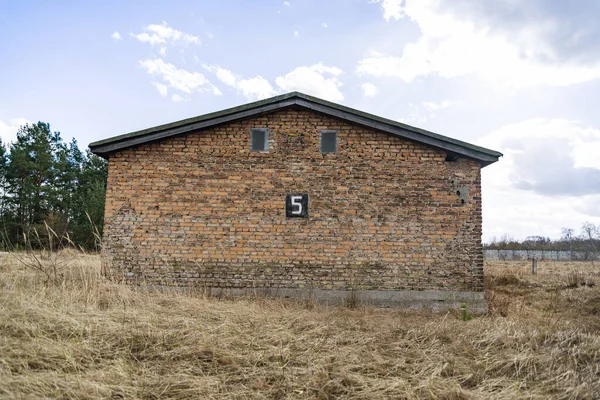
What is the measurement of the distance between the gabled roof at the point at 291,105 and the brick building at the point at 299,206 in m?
0.02

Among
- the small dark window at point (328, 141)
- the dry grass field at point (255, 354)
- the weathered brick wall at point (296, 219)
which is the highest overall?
the small dark window at point (328, 141)

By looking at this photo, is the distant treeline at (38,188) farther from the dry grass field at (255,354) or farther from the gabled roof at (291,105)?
the dry grass field at (255,354)

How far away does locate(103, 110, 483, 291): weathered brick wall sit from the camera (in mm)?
8555

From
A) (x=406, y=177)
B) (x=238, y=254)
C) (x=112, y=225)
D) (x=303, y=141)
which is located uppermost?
(x=303, y=141)

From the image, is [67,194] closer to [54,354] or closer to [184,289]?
[184,289]

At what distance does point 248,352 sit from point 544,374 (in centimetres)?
314

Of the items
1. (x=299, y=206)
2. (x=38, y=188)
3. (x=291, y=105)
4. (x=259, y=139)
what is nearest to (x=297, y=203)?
(x=299, y=206)

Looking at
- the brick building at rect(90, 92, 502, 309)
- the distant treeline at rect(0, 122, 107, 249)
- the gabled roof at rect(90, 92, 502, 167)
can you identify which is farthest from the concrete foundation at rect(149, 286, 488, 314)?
the distant treeline at rect(0, 122, 107, 249)

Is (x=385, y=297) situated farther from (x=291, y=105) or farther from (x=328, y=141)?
(x=291, y=105)

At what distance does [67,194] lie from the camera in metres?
28.8

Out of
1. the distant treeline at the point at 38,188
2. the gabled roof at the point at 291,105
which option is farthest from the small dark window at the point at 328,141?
the distant treeline at the point at 38,188

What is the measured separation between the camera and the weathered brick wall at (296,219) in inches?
337

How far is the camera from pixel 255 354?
445 centimetres

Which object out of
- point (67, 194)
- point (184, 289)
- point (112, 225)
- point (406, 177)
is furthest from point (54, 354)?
point (67, 194)
